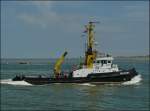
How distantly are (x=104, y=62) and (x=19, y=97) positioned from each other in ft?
51.5

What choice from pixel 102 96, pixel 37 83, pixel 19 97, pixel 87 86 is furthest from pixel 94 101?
pixel 37 83

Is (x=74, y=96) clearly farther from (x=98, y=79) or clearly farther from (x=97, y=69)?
(x=97, y=69)

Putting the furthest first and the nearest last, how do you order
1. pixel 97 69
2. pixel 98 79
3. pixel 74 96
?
pixel 97 69 < pixel 98 79 < pixel 74 96

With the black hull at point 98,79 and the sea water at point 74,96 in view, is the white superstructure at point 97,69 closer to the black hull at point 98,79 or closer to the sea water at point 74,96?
the black hull at point 98,79

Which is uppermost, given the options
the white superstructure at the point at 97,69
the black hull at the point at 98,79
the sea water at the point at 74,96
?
the white superstructure at the point at 97,69

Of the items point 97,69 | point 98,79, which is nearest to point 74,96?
point 98,79

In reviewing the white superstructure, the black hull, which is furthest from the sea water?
the white superstructure

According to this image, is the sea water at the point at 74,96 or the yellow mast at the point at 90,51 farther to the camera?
the yellow mast at the point at 90,51

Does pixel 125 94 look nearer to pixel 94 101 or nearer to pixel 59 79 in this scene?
pixel 94 101

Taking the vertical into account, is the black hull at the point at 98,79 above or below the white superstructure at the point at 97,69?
below

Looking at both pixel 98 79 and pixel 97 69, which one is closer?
pixel 98 79

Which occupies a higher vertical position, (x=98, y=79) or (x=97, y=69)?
(x=97, y=69)

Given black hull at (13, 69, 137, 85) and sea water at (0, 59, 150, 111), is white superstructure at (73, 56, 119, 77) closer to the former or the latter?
black hull at (13, 69, 137, 85)

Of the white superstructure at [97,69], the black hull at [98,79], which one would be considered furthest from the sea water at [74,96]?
the white superstructure at [97,69]
